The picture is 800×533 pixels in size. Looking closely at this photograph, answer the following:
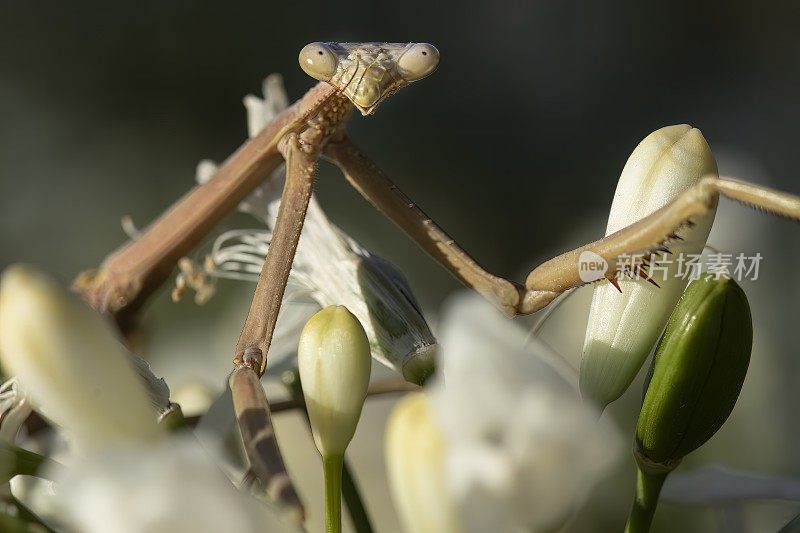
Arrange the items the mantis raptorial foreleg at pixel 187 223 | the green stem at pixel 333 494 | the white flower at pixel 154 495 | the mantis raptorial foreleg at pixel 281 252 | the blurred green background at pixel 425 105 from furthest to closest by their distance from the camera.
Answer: the blurred green background at pixel 425 105 → the mantis raptorial foreleg at pixel 187 223 → the mantis raptorial foreleg at pixel 281 252 → the green stem at pixel 333 494 → the white flower at pixel 154 495

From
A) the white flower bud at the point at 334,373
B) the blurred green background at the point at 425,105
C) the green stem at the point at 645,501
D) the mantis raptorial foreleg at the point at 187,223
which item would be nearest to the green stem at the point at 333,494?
the white flower bud at the point at 334,373

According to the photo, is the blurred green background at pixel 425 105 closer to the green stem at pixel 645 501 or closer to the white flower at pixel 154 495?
the green stem at pixel 645 501

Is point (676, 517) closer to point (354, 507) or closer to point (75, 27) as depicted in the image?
point (354, 507)

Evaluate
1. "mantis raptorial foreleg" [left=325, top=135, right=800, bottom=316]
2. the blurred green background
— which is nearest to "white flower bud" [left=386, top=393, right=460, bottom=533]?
"mantis raptorial foreleg" [left=325, top=135, right=800, bottom=316]

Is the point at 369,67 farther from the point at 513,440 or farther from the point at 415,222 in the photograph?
the point at 513,440

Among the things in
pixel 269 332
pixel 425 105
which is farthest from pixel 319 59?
pixel 425 105

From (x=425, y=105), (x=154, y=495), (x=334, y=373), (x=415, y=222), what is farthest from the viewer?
(x=425, y=105)

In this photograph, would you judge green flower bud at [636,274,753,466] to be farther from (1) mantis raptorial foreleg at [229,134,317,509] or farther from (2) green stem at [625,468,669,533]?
(1) mantis raptorial foreleg at [229,134,317,509]
